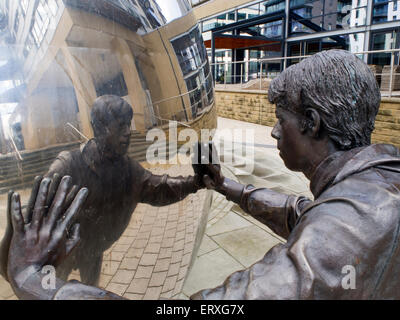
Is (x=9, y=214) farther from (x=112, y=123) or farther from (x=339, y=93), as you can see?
(x=339, y=93)

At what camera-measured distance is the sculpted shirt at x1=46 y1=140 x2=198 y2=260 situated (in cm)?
119

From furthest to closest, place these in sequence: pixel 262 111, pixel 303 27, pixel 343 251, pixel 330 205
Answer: pixel 303 27
pixel 262 111
pixel 330 205
pixel 343 251

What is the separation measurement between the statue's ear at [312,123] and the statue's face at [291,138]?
3 centimetres

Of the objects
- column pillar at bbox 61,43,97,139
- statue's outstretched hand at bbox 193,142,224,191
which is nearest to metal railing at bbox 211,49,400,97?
statue's outstretched hand at bbox 193,142,224,191

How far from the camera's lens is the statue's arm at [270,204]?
1.89 meters

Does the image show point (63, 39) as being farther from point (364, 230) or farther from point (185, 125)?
point (364, 230)

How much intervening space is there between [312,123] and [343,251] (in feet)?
1.91

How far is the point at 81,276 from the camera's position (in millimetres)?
1246

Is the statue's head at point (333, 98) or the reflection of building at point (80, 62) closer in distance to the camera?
the reflection of building at point (80, 62)

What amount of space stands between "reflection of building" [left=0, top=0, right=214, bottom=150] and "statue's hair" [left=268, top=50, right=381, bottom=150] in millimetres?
591

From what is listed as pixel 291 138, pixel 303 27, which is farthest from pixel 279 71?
pixel 291 138

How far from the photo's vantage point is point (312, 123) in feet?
4.38

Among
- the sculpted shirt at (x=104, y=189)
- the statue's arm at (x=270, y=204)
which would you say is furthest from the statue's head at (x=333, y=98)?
the sculpted shirt at (x=104, y=189)

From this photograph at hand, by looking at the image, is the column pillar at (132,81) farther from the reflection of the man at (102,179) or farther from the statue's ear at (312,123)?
the statue's ear at (312,123)
